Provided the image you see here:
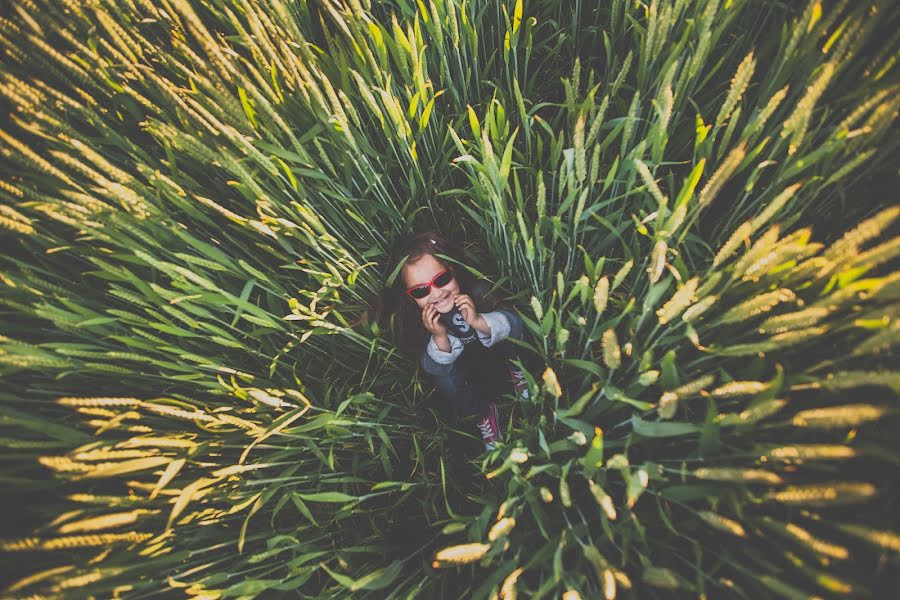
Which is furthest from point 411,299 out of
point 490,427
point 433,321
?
point 490,427

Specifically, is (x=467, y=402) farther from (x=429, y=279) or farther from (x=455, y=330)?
(x=429, y=279)

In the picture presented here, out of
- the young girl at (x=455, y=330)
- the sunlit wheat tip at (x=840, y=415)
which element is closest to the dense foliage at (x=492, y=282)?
the sunlit wheat tip at (x=840, y=415)

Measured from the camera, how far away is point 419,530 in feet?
4.39

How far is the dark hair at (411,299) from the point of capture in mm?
1337

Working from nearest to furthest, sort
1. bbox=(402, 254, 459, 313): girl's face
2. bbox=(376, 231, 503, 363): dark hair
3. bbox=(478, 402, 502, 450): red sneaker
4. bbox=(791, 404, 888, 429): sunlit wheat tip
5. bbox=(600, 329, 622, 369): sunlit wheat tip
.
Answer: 1. bbox=(791, 404, 888, 429): sunlit wheat tip
2. bbox=(600, 329, 622, 369): sunlit wheat tip
3. bbox=(402, 254, 459, 313): girl's face
4. bbox=(376, 231, 503, 363): dark hair
5. bbox=(478, 402, 502, 450): red sneaker

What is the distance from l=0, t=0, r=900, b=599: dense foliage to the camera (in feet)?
2.34

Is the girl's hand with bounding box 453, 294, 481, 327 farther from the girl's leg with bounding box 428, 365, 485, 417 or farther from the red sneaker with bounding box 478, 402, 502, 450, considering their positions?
the red sneaker with bounding box 478, 402, 502, 450

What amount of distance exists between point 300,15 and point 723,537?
5.99 feet

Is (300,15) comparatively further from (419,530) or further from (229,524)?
(419,530)

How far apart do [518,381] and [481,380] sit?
149 mm

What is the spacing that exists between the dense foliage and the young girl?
0.11 m

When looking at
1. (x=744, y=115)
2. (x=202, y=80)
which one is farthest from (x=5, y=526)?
(x=744, y=115)

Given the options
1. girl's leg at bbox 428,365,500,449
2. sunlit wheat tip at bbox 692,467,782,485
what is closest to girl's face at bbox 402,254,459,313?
girl's leg at bbox 428,365,500,449

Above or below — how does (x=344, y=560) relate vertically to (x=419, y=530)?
above
